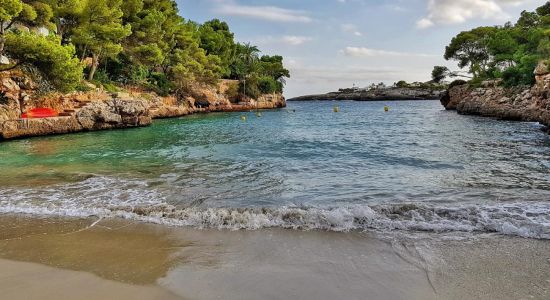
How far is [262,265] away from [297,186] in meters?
4.37

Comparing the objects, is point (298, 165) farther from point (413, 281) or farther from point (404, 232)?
point (413, 281)

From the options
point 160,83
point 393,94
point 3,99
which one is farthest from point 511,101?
point 393,94

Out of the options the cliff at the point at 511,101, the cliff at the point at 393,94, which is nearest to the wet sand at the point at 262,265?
the cliff at the point at 511,101

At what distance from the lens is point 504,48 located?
44.2 metres

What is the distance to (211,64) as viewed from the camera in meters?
51.1

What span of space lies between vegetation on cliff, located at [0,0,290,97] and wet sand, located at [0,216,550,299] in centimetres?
1624

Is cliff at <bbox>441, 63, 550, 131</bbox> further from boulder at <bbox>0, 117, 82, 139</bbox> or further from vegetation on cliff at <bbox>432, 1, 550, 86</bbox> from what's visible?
boulder at <bbox>0, 117, 82, 139</bbox>

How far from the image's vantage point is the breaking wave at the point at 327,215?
5512 millimetres

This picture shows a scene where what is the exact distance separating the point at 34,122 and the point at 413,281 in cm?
2343

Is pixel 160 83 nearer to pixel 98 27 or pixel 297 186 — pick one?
pixel 98 27

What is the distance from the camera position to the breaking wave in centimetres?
551

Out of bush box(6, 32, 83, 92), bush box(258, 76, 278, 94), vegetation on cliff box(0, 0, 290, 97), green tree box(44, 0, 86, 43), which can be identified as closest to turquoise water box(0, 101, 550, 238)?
bush box(6, 32, 83, 92)

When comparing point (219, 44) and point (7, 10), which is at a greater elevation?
point (219, 44)

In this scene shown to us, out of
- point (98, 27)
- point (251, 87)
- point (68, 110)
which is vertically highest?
point (98, 27)
